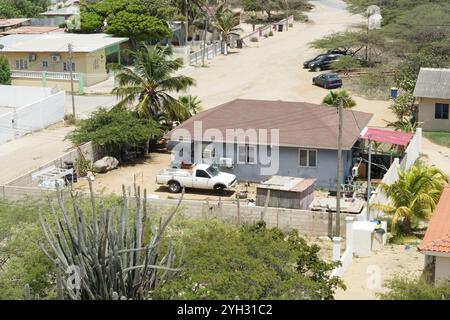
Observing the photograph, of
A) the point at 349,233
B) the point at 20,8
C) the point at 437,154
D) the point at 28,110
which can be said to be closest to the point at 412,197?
the point at 349,233

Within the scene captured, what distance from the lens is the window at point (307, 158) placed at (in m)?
34.0

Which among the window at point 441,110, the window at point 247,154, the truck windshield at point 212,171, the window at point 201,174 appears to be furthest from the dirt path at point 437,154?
the window at point 201,174

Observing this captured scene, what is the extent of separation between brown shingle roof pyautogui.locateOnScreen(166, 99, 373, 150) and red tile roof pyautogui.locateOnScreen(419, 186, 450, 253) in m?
9.16

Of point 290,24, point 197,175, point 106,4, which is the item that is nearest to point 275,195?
point 197,175

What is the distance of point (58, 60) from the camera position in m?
56.9

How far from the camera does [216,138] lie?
35312 mm

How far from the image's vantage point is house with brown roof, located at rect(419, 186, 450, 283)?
21.5m

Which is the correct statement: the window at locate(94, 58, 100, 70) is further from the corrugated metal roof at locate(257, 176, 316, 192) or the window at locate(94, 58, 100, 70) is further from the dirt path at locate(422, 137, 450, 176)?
the corrugated metal roof at locate(257, 176, 316, 192)

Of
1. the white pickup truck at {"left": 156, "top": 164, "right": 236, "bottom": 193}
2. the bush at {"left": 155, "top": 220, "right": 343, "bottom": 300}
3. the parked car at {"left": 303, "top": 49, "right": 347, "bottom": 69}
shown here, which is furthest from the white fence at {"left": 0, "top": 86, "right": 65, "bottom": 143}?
the bush at {"left": 155, "top": 220, "right": 343, "bottom": 300}

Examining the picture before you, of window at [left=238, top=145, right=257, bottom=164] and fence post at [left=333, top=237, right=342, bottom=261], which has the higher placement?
window at [left=238, top=145, right=257, bottom=164]

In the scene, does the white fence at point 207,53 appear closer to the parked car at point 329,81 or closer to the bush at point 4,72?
the parked car at point 329,81

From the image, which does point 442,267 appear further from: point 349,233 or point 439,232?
point 349,233

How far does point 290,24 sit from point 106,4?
75.3ft
